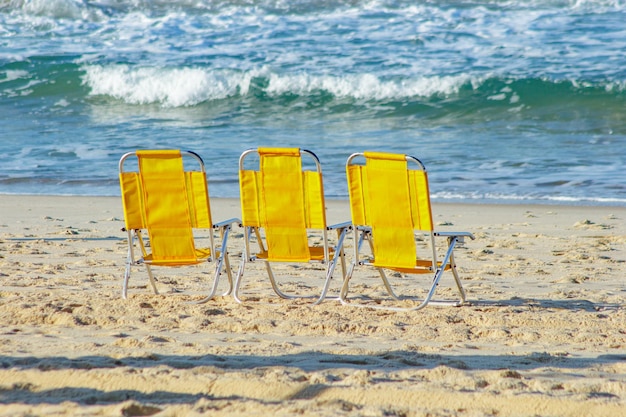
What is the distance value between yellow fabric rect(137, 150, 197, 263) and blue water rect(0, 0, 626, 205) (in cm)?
512

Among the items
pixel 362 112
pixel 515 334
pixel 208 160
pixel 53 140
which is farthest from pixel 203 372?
pixel 362 112

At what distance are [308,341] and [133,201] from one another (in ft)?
5.45

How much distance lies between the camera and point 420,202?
4.89 m

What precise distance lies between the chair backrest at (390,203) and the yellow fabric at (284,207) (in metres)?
0.34

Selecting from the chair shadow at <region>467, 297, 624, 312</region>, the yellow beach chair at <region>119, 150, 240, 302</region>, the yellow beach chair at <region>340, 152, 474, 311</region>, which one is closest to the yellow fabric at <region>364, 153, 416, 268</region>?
the yellow beach chair at <region>340, 152, 474, 311</region>

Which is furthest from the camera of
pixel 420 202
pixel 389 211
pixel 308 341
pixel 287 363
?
pixel 389 211

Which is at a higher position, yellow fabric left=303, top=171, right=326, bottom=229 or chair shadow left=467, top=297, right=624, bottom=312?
yellow fabric left=303, top=171, right=326, bottom=229

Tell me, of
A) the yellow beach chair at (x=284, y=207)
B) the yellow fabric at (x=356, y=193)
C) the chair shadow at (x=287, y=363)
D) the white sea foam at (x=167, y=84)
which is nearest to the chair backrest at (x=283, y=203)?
the yellow beach chair at (x=284, y=207)

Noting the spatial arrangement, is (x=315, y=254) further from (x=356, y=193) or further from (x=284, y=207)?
(x=356, y=193)

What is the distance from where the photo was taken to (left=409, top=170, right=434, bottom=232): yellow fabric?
4824 mm

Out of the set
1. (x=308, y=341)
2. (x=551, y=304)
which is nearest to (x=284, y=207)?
(x=308, y=341)

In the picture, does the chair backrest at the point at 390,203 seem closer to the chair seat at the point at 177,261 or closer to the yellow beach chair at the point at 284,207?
the yellow beach chair at the point at 284,207

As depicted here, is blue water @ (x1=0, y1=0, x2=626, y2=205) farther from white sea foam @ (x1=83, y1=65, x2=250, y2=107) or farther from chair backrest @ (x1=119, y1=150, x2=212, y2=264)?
chair backrest @ (x1=119, y1=150, x2=212, y2=264)

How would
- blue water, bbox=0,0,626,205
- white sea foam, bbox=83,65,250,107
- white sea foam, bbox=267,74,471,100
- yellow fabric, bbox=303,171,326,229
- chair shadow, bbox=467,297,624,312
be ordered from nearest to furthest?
1. chair shadow, bbox=467,297,624,312
2. yellow fabric, bbox=303,171,326,229
3. blue water, bbox=0,0,626,205
4. white sea foam, bbox=267,74,471,100
5. white sea foam, bbox=83,65,250,107
